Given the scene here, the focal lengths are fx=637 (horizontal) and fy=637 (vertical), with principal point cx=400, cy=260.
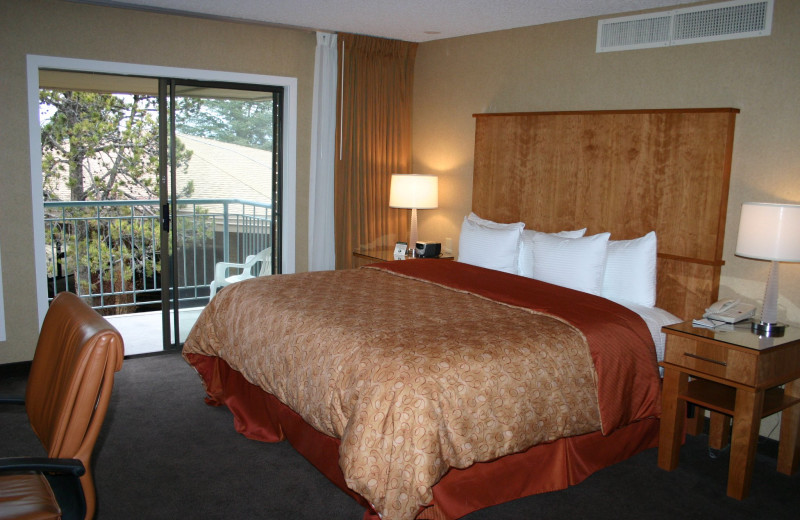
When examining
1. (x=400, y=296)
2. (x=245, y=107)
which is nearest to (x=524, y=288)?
(x=400, y=296)

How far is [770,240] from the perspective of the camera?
3025mm

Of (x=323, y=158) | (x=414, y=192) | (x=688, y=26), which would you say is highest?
(x=688, y=26)

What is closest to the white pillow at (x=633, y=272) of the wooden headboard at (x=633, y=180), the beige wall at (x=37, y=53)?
the wooden headboard at (x=633, y=180)

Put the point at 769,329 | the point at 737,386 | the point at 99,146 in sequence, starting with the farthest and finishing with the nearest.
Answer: the point at 99,146 < the point at 769,329 < the point at 737,386

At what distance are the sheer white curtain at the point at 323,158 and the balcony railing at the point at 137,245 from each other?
40cm

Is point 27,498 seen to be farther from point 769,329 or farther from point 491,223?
point 491,223

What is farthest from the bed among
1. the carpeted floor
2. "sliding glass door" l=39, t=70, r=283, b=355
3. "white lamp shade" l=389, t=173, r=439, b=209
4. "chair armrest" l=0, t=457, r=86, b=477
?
"sliding glass door" l=39, t=70, r=283, b=355

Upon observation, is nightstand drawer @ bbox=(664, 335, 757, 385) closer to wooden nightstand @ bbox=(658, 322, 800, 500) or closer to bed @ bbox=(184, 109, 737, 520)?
wooden nightstand @ bbox=(658, 322, 800, 500)

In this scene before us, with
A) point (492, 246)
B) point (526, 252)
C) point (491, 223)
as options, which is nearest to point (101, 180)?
point (491, 223)

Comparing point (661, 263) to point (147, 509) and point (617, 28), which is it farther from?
point (147, 509)

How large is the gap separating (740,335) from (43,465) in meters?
2.89

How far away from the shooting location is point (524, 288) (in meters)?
3.68

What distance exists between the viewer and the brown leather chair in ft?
5.83

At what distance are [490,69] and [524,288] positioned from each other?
2150 mm
